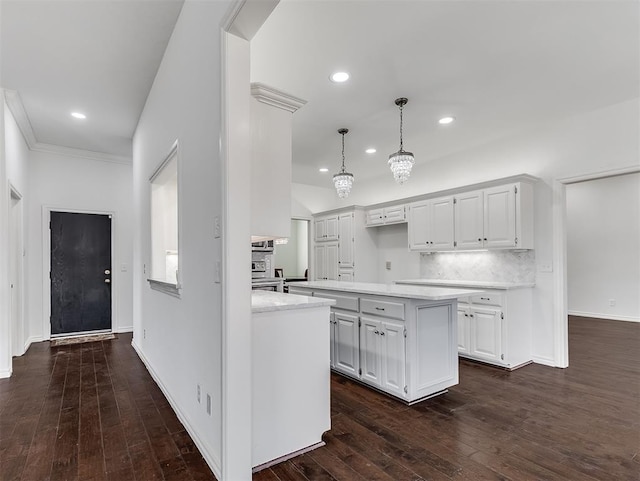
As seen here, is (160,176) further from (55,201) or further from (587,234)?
(587,234)

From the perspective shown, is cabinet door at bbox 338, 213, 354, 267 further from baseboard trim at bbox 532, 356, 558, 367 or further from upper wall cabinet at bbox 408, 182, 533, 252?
baseboard trim at bbox 532, 356, 558, 367

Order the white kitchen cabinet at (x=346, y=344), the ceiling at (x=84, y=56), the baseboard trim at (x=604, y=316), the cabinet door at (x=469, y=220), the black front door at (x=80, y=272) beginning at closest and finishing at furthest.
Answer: the ceiling at (x=84, y=56) < the white kitchen cabinet at (x=346, y=344) < the cabinet door at (x=469, y=220) < the black front door at (x=80, y=272) < the baseboard trim at (x=604, y=316)

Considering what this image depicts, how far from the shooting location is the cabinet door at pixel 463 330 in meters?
4.18

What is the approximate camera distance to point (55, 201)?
207 inches

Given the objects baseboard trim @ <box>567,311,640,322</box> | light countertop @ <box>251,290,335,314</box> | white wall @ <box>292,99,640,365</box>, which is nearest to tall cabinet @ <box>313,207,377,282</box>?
white wall @ <box>292,99,640,365</box>

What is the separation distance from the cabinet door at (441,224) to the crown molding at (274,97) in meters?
3.17

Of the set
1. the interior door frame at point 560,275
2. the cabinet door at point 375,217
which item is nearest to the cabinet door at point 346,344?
the interior door frame at point 560,275

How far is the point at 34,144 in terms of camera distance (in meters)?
5.03

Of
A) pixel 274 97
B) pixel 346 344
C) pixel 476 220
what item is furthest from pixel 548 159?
pixel 274 97

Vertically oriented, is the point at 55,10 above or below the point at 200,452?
above

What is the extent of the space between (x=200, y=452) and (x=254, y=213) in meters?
1.50

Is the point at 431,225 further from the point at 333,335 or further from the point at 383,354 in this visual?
the point at 383,354

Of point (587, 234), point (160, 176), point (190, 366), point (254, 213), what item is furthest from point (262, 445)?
point (587, 234)

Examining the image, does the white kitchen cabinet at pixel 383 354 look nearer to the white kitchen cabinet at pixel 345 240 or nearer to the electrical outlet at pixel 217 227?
the electrical outlet at pixel 217 227
